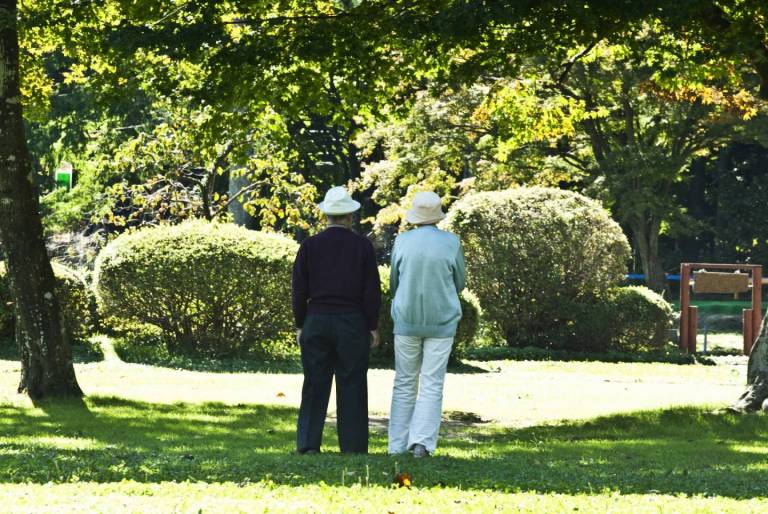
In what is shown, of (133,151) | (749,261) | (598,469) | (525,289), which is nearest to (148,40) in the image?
(598,469)

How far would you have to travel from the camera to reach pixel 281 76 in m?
14.6

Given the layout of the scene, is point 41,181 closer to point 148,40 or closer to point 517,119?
point 517,119

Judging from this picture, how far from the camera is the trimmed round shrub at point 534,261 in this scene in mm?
24141

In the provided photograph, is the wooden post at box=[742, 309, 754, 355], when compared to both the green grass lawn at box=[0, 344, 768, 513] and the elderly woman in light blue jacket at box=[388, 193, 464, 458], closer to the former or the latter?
the green grass lawn at box=[0, 344, 768, 513]

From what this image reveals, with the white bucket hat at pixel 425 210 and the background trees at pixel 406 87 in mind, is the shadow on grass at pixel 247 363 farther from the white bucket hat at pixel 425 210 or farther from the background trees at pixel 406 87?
the white bucket hat at pixel 425 210

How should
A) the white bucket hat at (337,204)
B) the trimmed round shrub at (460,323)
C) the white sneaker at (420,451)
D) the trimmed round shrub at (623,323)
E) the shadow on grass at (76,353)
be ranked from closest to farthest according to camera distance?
the white sneaker at (420,451), the white bucket hat at (337,204), the shadow on grass at (76,353), the trimmed round shrub at (460,323), the trimmed round shrub at (623,323)


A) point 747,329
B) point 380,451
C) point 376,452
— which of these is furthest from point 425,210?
point 747,329

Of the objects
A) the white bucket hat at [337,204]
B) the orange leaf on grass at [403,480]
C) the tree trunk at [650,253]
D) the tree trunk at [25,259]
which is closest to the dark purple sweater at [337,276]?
the white bucket hat at [337,204]

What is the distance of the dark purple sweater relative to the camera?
9258 millimetres

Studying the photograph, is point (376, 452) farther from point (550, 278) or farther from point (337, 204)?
point (550, 278)

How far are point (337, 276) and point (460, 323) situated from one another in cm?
1213

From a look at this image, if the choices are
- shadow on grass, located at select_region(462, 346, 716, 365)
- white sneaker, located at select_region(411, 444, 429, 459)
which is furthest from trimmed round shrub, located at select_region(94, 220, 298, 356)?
white sneaker, located at select_region(411, 444, 429, 459)

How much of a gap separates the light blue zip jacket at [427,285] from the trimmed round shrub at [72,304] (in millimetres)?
13447

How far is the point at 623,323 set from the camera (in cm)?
2422
